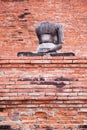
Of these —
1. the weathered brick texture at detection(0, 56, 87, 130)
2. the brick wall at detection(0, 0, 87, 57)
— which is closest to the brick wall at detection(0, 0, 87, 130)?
the weathered brick texture at detection(0, 56, 87, 130)

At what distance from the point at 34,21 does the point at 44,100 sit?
6795mm

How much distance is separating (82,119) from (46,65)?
0.86 meters

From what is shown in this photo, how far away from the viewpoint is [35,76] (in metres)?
5.82

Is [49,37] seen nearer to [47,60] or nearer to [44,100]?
[47,60]

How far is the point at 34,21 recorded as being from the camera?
12.2 m

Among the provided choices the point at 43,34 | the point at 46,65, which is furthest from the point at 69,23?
the point at 46,65

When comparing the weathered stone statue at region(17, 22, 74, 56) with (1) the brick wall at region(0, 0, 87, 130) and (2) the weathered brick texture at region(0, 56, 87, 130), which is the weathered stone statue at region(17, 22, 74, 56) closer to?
(1) the brick wall at region(0, 0, 87, 130)

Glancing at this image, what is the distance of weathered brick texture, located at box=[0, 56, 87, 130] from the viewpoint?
552 cm

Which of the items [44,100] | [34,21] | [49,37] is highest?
[49,37]

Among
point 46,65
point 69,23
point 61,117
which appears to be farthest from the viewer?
point 69,23

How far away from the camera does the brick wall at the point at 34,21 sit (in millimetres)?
11550

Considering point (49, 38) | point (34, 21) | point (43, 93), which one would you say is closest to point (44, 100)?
point (43, 93)

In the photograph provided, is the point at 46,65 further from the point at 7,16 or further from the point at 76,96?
the point at 7,16

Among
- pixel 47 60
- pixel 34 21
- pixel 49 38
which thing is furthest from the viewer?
pixel 34 21
